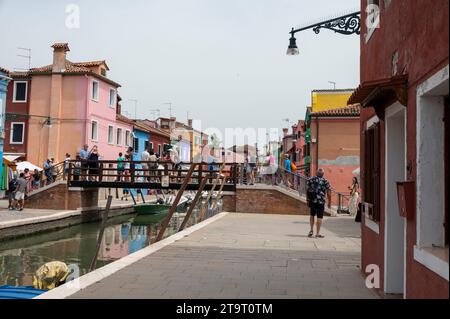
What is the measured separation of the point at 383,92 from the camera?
16.6 feet

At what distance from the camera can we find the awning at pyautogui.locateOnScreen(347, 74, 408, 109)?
460 centimetres

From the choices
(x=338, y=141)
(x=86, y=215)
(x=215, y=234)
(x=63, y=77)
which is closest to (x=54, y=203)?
(x=86, y=215)

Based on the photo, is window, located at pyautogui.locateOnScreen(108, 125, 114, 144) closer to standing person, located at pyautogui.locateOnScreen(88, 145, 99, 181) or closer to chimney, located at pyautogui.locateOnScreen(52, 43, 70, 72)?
chimney, located at pyautogui.locateOnScreen(52, 43, 70, 72)

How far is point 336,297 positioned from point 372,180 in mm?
1690

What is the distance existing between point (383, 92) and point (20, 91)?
34819mm

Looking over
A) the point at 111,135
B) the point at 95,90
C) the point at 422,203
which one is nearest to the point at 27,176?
the point at 95,90

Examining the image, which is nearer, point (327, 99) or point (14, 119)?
point (14, 119)

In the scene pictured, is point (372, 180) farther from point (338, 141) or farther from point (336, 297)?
point (338, 141)

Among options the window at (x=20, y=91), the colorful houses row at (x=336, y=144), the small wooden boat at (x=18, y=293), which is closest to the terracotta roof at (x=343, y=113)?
the colorful houses row at (x=336, y=144)

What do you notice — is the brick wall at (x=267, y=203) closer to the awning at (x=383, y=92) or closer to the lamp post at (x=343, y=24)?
the lamp post at (x=343, y=24)

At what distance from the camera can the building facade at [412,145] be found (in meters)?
3.81

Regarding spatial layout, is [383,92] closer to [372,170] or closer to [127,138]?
[372,170]

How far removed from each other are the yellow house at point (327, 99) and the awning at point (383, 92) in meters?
Result: 32.6

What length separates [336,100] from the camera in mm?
38062
